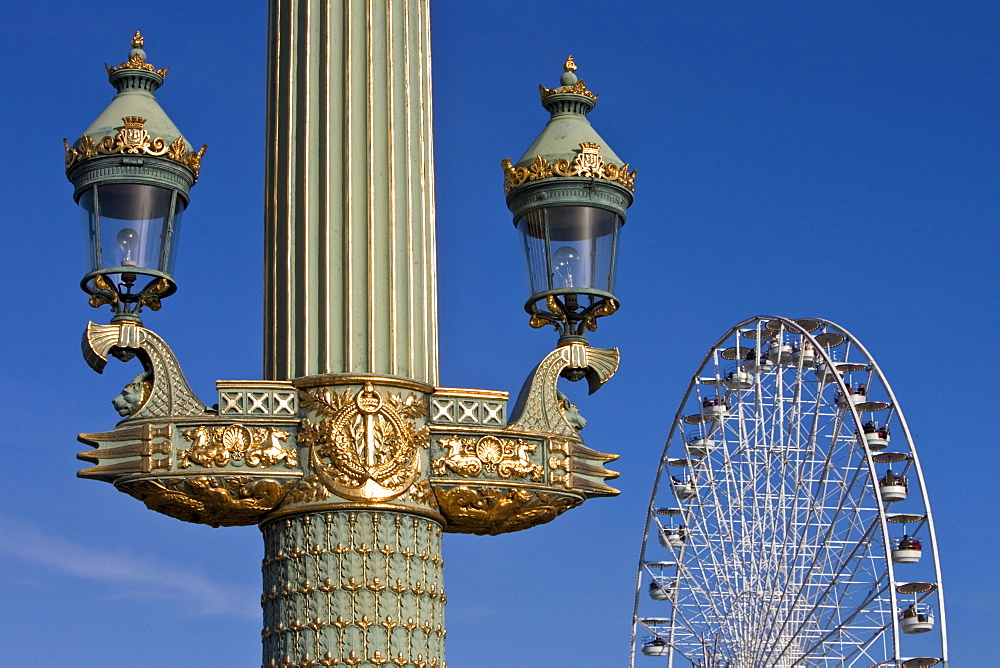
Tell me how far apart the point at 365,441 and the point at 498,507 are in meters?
0.68

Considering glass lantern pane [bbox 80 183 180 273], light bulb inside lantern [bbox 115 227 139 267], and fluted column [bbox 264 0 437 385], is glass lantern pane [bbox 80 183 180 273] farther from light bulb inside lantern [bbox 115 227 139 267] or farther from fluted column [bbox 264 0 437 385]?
fluted column [bbox 264 0 437 385]

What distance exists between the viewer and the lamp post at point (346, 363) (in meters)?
7.96

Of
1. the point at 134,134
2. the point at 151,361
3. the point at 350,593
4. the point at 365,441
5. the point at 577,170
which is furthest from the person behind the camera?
the point at 577,170

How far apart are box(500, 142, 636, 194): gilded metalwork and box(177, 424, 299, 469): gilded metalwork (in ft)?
6.00

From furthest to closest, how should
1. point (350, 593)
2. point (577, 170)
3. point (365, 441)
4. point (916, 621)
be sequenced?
point (916, 621) → point (577, 170) → point (365, 441) → point (350, 593)

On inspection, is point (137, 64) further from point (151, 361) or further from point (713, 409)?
point (713, 409)

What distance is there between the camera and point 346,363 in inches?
325

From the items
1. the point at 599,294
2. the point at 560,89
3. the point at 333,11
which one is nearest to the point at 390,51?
the point at 333,11

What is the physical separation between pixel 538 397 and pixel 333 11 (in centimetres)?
213

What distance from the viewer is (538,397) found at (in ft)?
28.0

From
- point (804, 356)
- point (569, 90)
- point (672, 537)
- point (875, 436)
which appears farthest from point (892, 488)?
point (569, 90)

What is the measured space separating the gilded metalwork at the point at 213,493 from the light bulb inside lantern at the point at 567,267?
1734 millimetres

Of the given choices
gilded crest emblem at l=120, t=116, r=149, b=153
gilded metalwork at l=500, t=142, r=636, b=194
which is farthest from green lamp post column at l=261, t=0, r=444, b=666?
gilded crest emblem at l=120, t=116, r=149, b=153

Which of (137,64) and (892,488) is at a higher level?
(892,488)
